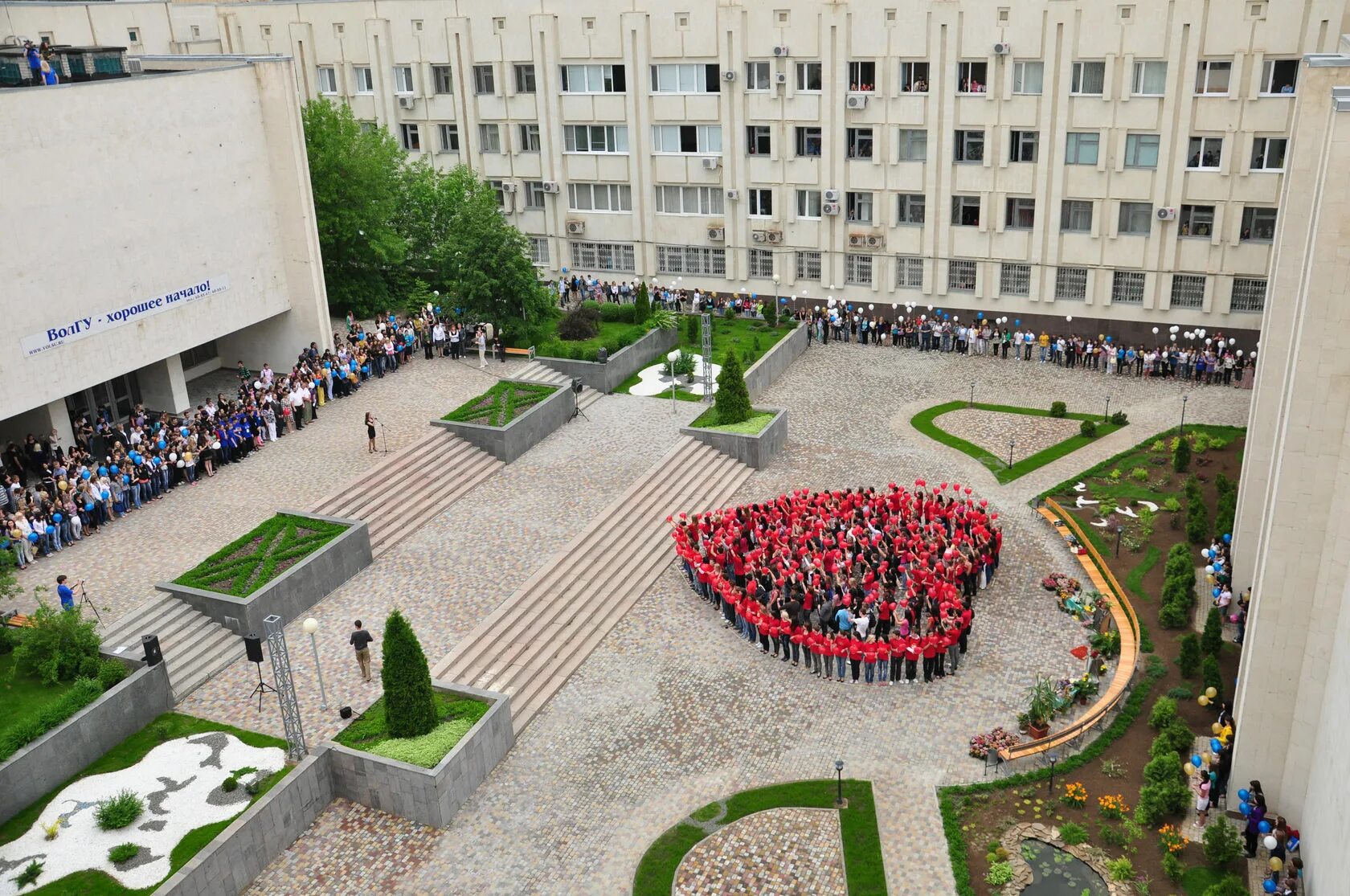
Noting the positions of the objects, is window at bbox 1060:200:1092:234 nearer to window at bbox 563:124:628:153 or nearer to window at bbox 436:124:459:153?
window at bbox 563:124:628:153

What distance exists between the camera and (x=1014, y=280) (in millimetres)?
44406

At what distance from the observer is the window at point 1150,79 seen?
3978 centimetres

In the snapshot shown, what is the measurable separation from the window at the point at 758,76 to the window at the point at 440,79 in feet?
43.3

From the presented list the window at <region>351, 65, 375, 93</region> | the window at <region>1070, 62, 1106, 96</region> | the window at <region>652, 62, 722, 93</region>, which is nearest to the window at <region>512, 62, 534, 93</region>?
the window at <region>652, 62, 722, 93</region>

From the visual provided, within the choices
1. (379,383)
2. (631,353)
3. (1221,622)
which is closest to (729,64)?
(631,353)

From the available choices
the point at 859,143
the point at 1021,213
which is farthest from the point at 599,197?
the point at 1021,213

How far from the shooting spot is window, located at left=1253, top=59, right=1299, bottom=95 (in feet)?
125

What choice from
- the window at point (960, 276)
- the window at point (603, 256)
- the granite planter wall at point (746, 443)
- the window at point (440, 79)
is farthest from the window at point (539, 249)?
the granite planter wall at point (746, 443)

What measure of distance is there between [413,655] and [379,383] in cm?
1905

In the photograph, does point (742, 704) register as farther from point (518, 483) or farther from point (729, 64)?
point (729, 64)

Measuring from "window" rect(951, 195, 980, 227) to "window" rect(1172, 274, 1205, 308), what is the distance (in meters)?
7.20

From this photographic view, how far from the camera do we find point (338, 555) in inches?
1097

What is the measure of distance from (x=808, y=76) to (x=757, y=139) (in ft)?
10.2

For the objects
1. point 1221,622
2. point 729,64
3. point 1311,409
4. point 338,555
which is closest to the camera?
point 1311,409
